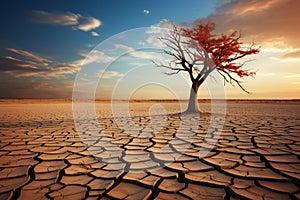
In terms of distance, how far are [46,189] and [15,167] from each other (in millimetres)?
813

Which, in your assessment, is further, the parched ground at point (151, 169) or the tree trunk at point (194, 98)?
the tree trunk at point (194, 98)

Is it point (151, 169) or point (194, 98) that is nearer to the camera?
point (151, 169)

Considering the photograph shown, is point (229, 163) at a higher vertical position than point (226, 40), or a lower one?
lower

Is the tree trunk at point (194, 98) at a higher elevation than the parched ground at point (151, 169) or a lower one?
higher

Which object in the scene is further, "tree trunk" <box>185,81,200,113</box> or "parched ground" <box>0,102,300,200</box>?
"tree trunk" <box>185,81,200,113</box>

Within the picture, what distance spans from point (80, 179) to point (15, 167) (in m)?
0.88

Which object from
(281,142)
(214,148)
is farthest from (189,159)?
(281,142)

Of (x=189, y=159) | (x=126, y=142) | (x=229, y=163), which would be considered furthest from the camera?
(x=126, y=142)

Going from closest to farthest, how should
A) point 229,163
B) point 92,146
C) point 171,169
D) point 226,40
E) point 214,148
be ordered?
point 171,169 < point 229,163 < point 214,148 < point 92,146 < point 226,40

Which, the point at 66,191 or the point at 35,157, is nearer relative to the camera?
the point at 66,191

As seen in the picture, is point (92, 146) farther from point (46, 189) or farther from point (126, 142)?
point (46, 189)

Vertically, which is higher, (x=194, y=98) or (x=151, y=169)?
(x=194, y=98)

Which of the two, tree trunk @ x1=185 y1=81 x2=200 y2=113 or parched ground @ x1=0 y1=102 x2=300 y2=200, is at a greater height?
tree trunk @ x1=185 y1=81 x2=200 y2=113

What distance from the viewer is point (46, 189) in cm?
179
